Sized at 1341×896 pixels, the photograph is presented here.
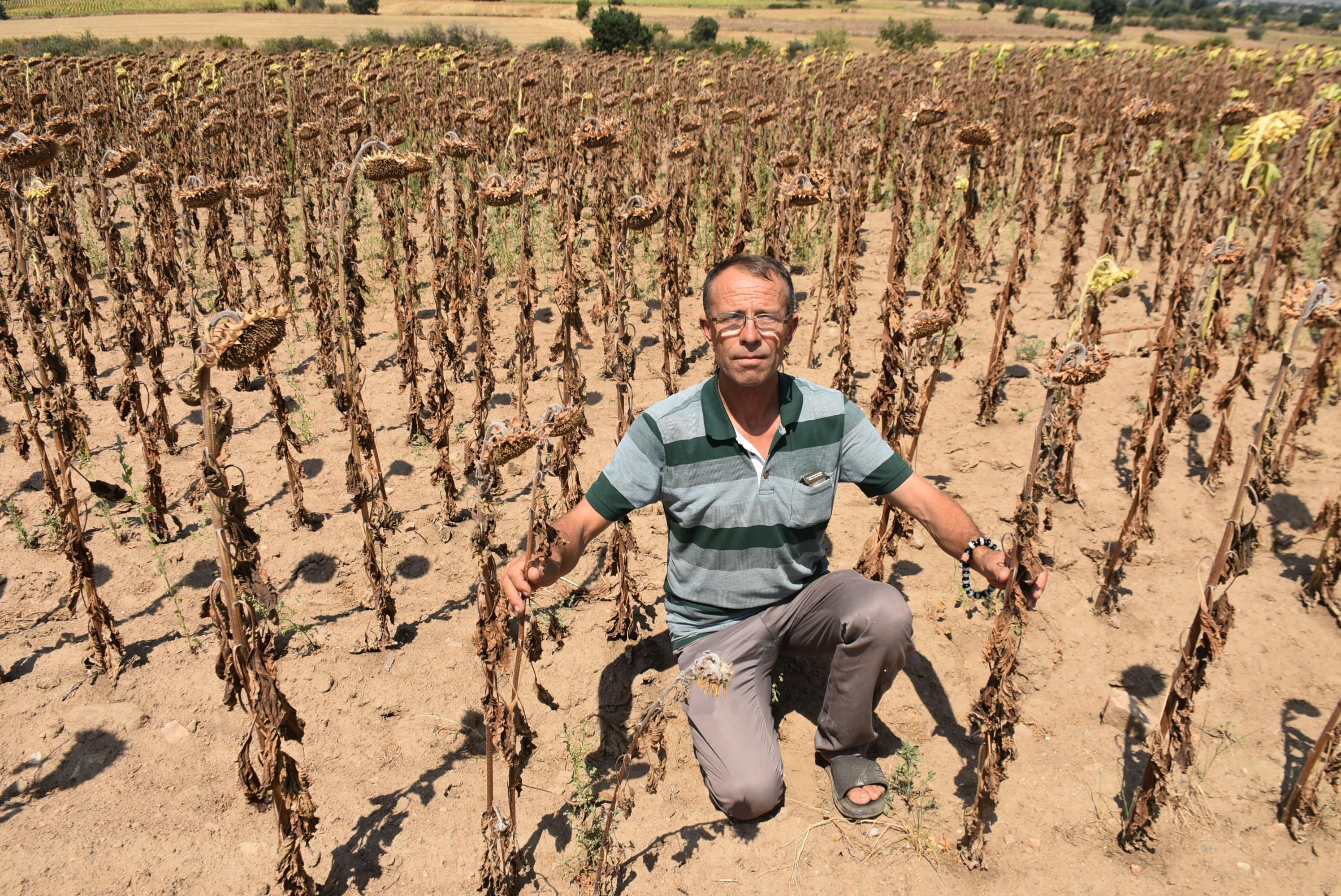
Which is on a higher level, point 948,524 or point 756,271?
point 756,271

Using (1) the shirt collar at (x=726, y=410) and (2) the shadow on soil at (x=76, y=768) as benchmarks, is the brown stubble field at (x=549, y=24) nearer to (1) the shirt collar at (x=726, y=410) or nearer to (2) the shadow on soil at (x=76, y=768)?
(1) the shirt collar at (x=726, y=410)

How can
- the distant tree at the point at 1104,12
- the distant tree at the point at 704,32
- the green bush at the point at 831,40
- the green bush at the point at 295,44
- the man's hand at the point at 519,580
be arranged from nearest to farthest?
1. the man's hand at the point at 519,580
2. the green bush at the point at 295,44
3. the green bush at the point at 831,40
4. the distant tree at the point at 704,32
5. the distant tree at the point at 1104,12

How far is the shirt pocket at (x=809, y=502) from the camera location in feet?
8.70

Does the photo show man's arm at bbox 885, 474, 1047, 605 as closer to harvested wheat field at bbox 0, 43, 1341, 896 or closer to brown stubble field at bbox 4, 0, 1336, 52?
harvested wheat field at bbox 0, 43, 1341, 896

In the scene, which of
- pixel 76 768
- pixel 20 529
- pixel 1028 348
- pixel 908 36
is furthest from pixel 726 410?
pixel 908 36

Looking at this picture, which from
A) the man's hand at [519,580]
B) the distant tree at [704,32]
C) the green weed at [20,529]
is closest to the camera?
the man's hand at [519,580]

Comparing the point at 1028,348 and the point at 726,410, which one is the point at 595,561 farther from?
the point at 1028,348

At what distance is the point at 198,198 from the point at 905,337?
11.4ft

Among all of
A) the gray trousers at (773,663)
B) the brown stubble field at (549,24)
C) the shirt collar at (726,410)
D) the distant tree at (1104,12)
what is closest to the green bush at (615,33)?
the brown stubble field at (549,24)

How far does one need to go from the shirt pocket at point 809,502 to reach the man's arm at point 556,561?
0.64 meters

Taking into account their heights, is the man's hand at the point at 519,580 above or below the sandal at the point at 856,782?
above

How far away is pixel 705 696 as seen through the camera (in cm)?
273

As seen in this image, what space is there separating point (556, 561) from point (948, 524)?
127 centimetres

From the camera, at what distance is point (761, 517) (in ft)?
8.73
